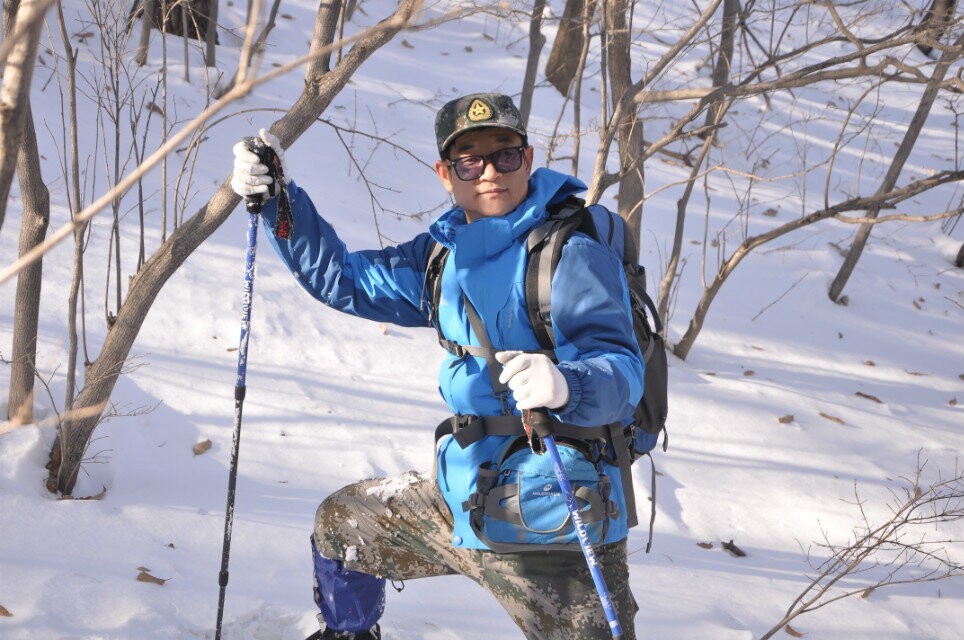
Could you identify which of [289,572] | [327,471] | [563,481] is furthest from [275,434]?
[563,481]

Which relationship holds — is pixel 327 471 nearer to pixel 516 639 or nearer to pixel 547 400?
pixel 516 639

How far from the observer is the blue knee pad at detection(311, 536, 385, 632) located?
2.93m

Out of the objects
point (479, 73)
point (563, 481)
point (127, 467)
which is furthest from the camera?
point (479, 73)

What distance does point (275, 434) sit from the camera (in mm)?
4949

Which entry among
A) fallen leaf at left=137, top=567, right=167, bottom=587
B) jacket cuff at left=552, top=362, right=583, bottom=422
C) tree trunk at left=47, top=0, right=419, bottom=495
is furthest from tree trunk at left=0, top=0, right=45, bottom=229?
fallen leaf at left=137, top=567, right=167, bottom=587

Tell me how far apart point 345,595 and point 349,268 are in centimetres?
114

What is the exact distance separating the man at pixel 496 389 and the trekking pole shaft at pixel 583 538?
85 millimetres

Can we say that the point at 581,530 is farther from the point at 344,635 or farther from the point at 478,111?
the point at 478,111

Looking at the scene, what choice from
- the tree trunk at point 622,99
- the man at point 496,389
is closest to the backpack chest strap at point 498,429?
the man at point 496,389

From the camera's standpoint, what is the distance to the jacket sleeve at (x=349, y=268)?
9.49 ft

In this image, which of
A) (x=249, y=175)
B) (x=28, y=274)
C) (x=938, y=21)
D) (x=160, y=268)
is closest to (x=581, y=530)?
(x=249, y=175)

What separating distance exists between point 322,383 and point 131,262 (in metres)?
2.13

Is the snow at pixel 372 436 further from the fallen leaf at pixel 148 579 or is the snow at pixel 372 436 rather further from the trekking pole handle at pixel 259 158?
the trekking pole handle at pixel 259 158

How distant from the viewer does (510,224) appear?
8.29ft
